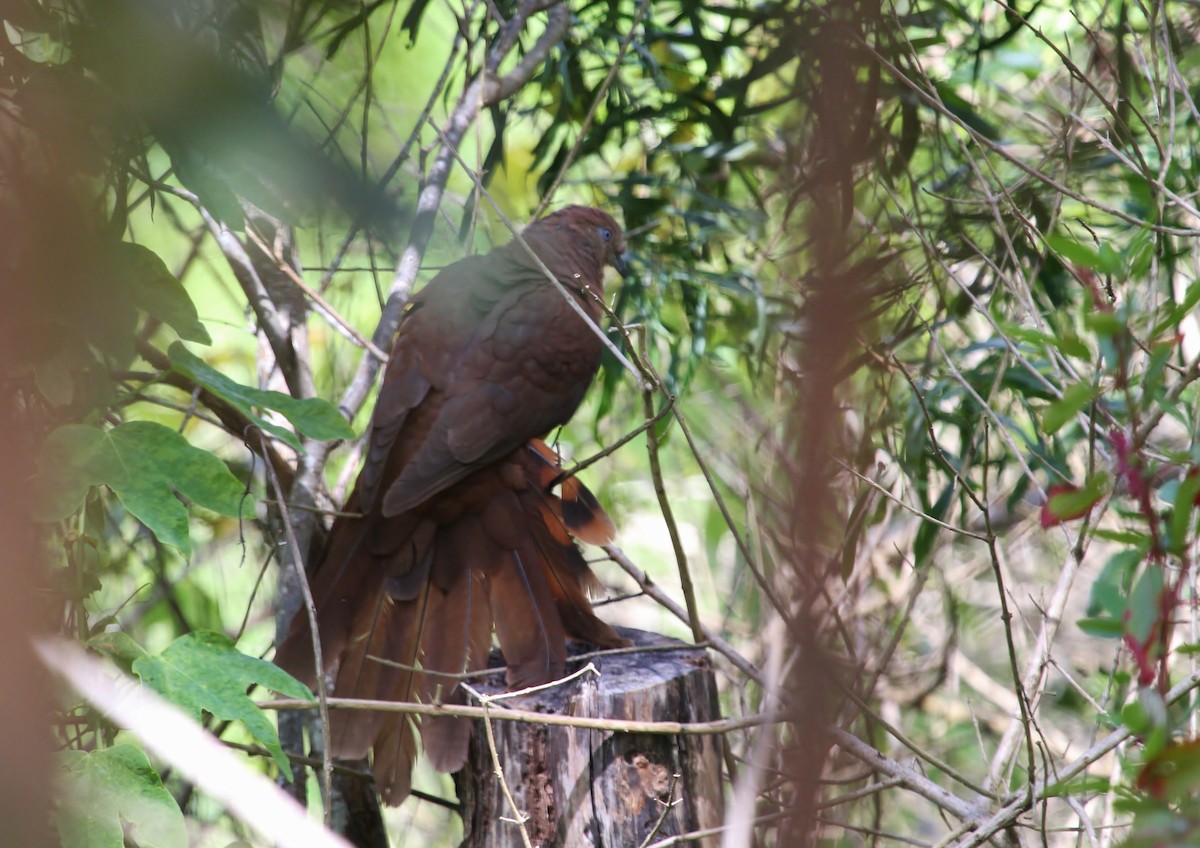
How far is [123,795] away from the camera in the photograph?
146 cm

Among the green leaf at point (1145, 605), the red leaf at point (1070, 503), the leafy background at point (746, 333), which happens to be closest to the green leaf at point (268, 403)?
the leafy background at point (746, 333)

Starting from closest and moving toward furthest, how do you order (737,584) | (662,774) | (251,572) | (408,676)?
(662,774)
(408,676)
(737,584)
(251,572)

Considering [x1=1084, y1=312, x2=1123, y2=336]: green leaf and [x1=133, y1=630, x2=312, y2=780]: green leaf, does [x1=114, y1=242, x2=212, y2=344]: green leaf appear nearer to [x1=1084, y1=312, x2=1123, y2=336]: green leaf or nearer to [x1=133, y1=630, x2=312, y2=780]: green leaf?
[x1=133, y1=630, x2=312, y2=780]: green leaf

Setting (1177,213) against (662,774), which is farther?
(1177,213)

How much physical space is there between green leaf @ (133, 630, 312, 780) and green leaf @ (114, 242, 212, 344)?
19.3 inches

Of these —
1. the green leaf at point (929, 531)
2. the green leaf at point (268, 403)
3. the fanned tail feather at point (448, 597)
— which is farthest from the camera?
the green leaf at point (929, 531)

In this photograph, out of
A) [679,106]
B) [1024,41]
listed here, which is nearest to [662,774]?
[679,106]

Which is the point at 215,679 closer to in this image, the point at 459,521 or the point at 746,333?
the point at 459,521

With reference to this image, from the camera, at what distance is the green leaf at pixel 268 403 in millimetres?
1889

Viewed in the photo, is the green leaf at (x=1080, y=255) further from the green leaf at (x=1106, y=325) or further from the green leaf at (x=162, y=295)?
the green leaf at (x=162, y=295)

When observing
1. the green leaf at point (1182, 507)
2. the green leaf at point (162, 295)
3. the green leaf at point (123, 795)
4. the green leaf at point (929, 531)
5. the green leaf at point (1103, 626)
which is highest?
the green leaf at point (162, 295)

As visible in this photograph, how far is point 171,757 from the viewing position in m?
0.62

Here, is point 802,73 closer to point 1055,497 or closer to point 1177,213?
point 1055,497

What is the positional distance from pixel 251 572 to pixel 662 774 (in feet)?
8.63
